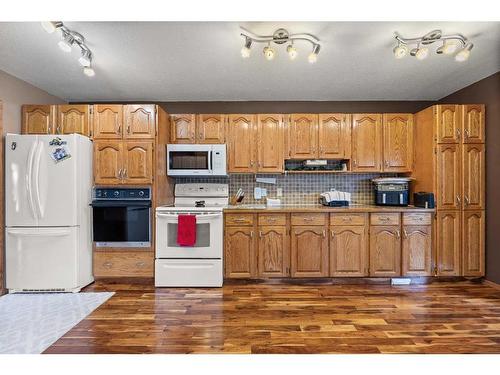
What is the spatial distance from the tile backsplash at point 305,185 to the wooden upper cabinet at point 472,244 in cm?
110

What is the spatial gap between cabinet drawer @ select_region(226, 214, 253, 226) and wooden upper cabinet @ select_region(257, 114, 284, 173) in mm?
723

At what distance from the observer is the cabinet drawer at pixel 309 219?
3.36 metres

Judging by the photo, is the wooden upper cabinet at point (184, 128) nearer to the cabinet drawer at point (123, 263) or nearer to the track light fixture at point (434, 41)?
the cabinet drawer at point (123, 263)

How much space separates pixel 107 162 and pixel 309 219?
2.44 meters

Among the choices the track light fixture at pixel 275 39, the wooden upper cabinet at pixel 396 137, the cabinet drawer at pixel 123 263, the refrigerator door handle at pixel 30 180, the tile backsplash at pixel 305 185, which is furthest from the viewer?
the tile backsplash at pixel 305 185

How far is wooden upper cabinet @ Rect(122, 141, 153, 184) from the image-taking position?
131 inches

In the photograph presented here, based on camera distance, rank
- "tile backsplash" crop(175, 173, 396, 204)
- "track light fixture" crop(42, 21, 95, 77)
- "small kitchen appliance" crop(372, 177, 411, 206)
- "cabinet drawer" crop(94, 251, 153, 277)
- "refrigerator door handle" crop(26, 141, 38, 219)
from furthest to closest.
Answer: "tile backsplash" crop(175, 173, 396, 204)
"small kitchen appliance" crop(372, 177, 411, 206)
"cabinet drawer" crop(94, 251, 153, 277)
"refrigerator door handle" crop(26, 141, 38, 219)
"track light fixture" crop(42, 21, 95, 77)

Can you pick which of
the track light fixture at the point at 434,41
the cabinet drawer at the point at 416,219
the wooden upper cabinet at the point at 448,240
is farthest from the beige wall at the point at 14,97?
the wooden upper cabinet at the point at 448,240

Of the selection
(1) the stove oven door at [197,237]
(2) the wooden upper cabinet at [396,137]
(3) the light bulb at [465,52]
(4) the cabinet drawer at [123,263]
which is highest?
(3) the light bulb at [465,52]

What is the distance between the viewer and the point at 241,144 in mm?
3699

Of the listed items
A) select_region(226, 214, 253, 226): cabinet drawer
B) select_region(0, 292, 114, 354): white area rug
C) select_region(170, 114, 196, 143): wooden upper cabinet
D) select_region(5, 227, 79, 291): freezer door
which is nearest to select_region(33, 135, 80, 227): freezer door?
select_region(5, 227, 79, 291): freezer door

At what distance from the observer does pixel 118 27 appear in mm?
2236

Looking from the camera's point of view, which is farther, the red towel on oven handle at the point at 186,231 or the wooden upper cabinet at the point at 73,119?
the wooden upper cabinet at the point at 73,119

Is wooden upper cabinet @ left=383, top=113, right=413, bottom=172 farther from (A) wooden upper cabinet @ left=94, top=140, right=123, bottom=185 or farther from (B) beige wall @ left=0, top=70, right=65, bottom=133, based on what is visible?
(B) beige wall @ left=0, top=70, right=65, bottom=133
